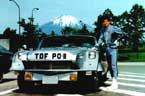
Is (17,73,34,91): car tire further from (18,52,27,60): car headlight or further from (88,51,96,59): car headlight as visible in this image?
(88,51,96,59): car headlight

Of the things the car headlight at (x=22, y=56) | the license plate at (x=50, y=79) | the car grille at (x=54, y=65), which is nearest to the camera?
the license plate at (x=50, y=79)

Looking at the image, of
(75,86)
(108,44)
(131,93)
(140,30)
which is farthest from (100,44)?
(140,30)

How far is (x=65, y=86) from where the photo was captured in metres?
12.7

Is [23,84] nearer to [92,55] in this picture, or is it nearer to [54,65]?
[54,65]

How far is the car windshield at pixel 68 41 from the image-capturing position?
1266cm

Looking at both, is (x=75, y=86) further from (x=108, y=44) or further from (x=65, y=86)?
(x=108, y=44)

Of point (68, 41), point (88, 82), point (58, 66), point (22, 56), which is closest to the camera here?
point (58, 66)

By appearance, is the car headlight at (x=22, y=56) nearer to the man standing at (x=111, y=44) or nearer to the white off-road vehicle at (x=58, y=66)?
the white off-road vehicle at (x=58, y=66)

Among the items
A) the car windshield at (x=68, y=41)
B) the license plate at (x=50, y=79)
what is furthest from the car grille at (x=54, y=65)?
the car windshield at (x=68, y=41)

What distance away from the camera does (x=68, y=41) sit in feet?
42.1

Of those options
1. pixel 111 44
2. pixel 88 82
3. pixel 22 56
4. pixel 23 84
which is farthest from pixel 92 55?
pixel 23 84

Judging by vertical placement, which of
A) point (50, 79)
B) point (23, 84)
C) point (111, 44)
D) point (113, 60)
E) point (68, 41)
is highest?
point (68, 41)

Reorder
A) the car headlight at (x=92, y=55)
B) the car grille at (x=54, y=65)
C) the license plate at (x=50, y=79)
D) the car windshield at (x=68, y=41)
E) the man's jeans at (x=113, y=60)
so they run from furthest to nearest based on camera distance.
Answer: the car windshield at (x=68, y=41) < the man's jeans at (x=113, y=60) < the car headlight at (x=92, y=55) < the car grille at (x=54, y=65) < the license plate at (x=50, y=79)

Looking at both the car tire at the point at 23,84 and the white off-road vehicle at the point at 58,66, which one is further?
the car tire at the point at 23,84
